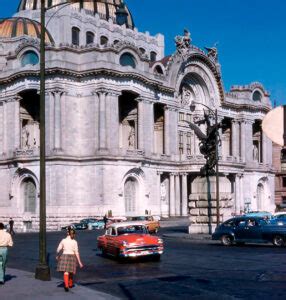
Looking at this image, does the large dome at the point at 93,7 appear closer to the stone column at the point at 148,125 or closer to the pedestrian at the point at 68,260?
the stone column at the point at 148,125

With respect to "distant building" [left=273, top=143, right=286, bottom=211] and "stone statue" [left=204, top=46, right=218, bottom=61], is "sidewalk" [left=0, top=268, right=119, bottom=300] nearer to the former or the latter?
"stone statue" [left=204, top=46, right=218, bottom=61]

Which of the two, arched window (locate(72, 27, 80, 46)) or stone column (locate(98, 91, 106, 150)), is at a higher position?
arched window (locate(72, 27, 80, 46))

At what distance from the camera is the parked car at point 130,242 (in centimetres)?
2406

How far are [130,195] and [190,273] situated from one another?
45.1 metres

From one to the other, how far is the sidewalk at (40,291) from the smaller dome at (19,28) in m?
55.7

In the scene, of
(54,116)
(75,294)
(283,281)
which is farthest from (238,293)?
(54,116)

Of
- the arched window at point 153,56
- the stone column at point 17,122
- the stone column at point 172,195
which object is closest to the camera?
the stone column at point 17,122

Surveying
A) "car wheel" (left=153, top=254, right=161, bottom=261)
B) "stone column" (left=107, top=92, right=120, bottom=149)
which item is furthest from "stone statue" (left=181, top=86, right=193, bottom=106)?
"car wheel" (left=153, top=254, right=161, bottom=261)

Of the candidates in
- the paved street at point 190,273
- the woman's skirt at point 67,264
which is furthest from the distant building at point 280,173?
the woman's skirt at point 67,264

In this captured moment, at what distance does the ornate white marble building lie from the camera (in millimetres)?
60938

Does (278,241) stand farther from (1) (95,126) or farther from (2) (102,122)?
(1) (95,126)

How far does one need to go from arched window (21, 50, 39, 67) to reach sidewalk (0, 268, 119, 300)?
47405 mm

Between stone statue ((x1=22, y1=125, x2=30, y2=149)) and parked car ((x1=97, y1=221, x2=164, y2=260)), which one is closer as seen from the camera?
parked car ((x1=97, y1=221, x2=164, y2=260))

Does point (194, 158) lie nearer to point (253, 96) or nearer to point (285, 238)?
point (253, 96)
